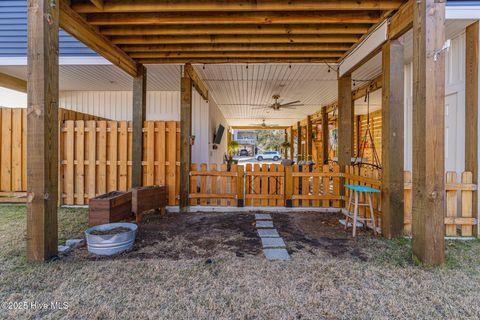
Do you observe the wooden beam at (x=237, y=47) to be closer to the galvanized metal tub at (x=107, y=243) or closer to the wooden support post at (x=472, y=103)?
the wooden support post at (x=472, y=103)

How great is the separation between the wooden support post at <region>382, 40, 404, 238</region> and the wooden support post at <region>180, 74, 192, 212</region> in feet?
10.6

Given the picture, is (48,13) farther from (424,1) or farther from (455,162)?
(455,162)

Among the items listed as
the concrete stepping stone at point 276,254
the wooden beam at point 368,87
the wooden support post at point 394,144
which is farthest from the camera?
the wooden beam at point 368,87

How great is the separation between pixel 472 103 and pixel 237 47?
3.35 metres

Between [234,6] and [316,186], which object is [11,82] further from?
[316,186]

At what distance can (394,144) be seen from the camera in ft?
10.5

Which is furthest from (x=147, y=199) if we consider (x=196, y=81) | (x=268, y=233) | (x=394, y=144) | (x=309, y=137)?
(x=309, y=137)

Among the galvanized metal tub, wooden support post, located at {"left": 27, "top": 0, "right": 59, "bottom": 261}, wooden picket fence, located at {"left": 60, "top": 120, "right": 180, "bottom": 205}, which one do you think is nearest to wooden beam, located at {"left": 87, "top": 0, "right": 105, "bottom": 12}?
wooden support post, located at {"left": 27, "top": 0, "right": 59, "bottom": 261}

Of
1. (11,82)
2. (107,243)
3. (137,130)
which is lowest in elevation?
(107,243)

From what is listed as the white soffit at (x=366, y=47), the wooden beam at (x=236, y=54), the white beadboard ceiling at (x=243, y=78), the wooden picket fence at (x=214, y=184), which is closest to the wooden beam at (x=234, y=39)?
the white soffit at (x=366, y=47)

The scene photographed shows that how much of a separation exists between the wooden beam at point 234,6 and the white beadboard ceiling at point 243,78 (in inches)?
54.5

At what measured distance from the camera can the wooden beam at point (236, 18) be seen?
10.6ft

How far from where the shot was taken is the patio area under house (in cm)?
242

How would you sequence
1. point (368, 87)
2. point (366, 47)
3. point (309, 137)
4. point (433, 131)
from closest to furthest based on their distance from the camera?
point (433, 131) < point (366, 47) < point (368, 87) < point (309, 137)
